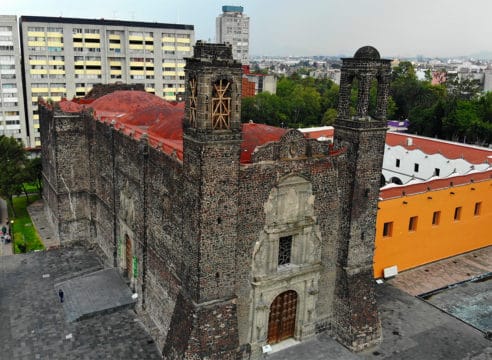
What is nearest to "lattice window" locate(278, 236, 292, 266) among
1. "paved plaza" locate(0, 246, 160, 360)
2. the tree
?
"paved plaza" locate(0, 246, 160, 360)

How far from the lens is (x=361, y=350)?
1736cm

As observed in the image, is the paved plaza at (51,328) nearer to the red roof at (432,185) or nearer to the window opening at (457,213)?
the red roof at (432,185)

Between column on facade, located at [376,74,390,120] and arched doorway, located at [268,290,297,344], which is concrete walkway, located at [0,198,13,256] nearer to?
arched doorway, located at [268,290,297,344]

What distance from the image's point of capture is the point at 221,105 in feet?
45.3

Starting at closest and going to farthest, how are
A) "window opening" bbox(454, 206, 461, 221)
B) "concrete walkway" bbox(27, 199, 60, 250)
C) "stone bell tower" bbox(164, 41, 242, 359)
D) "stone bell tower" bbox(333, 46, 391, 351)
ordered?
"stone bell tower" bbox(164, 41, 242, 359)
"stone bell tower" bbox(333, 46, 391, 351)
"window opening" bbox(454, 206, 461, 221)
"concrete walkway" bbox(27, 199, 60, 250)

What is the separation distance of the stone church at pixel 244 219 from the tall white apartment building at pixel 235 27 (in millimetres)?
180763

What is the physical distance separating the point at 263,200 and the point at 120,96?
54.4ft

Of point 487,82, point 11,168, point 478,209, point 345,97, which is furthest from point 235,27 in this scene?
point 345,97

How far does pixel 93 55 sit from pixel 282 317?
189ft

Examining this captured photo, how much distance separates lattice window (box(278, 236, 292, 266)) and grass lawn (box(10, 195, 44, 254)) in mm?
18090

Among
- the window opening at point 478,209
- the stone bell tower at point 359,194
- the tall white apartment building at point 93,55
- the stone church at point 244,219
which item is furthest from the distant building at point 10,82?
the window opening at point 478,209

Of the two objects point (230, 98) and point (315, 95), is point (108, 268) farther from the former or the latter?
point (315, 95)

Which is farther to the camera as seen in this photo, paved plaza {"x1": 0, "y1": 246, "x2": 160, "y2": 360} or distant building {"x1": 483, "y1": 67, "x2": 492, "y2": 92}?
distant building {"x1": 483, "y1": 67, "x2": 492, "y2": 92}

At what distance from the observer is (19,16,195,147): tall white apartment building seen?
6105 centimetres
